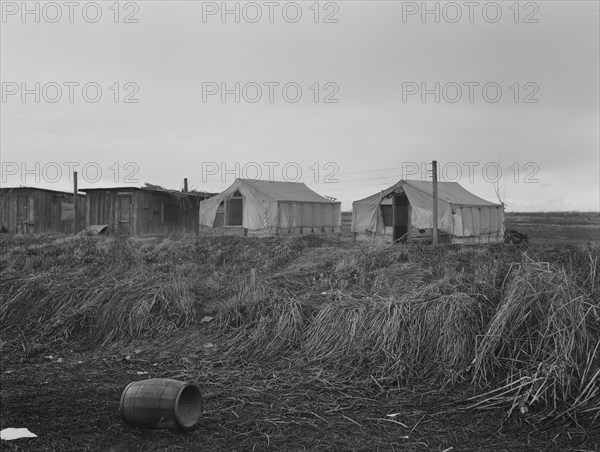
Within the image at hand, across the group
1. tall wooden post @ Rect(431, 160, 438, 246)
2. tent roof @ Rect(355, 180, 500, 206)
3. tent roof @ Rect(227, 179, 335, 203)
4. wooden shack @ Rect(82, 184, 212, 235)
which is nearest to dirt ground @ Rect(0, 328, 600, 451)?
tall wooden post @ Rect(431, 160, 438, 246)

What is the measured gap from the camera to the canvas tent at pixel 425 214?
20.3m

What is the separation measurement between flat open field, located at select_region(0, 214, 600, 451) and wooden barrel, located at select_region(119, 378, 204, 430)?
102mm

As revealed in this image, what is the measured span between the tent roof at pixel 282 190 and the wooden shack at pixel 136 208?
271 centimetres

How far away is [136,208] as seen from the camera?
24.1m

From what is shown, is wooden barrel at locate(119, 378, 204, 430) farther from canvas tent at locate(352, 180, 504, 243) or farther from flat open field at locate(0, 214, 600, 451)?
canvas tent at locate(352, 180, 504, 243)

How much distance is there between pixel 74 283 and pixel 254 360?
435 cm

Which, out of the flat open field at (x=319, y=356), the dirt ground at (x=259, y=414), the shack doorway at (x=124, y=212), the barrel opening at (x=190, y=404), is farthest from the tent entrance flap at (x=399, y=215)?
the barrel opening at (x=190, y=404)

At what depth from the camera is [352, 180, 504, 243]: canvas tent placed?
20.3m

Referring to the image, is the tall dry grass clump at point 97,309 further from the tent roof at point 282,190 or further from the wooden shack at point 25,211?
the wooden shack at point 25,211

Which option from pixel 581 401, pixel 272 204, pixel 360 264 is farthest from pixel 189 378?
pixel 272 204

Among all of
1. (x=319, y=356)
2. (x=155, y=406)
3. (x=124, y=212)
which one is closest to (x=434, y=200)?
(x=124, y=212)

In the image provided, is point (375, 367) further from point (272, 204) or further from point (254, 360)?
point (272, 204)

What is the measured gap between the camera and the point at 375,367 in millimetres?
6977

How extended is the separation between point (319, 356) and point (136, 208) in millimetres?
18131
